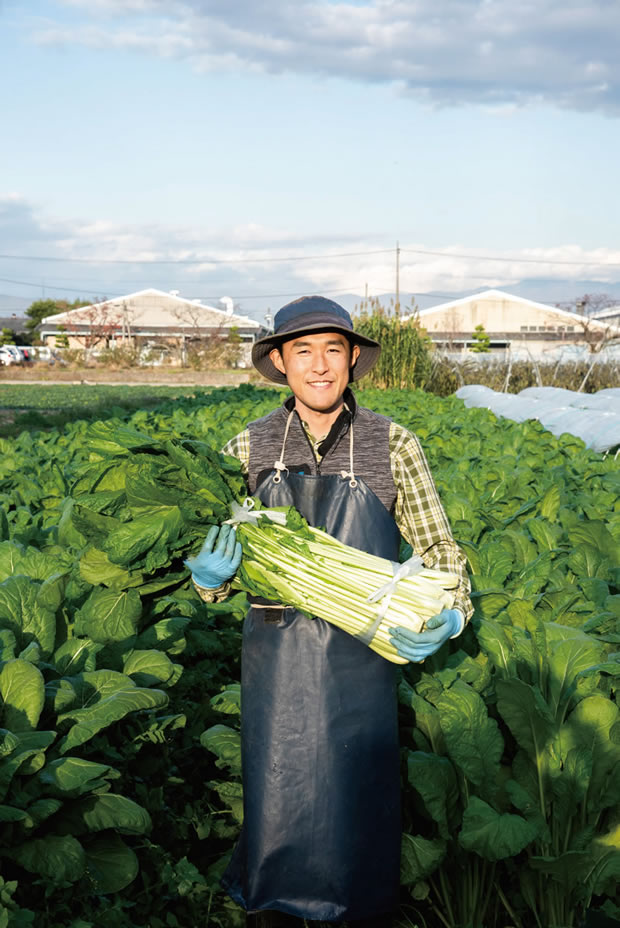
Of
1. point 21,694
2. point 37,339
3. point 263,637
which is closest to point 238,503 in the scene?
point 263,637

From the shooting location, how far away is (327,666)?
2281 millimetres

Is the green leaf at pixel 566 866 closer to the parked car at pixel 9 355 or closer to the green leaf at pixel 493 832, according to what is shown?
the green leaf at pixel 493 832

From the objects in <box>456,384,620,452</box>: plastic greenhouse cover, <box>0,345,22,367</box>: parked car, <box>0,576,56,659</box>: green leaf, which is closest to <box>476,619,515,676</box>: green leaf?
<box>0,576,56,659</box>: green leaf

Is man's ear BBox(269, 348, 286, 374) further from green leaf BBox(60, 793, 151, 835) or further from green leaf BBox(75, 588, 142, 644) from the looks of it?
green leaf BBox(60, 793, 151, 835)

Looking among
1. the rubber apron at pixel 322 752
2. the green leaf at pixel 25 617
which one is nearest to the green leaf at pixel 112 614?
the green leaf at pixel 25 617

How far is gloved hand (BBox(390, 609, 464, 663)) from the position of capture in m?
2.14

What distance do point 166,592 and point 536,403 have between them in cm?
1306

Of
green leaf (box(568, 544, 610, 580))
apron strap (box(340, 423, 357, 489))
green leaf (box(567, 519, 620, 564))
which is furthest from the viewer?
green leaf (box(567, 519, 620, 564))

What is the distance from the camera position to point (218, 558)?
2223 mm

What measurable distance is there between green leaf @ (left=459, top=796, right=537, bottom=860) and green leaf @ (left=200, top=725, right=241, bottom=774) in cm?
91

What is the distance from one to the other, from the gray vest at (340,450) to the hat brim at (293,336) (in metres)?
0.15

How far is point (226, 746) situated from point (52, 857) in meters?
0.92

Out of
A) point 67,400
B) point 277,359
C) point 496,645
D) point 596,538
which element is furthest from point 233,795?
point 67,400

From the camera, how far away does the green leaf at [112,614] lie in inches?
101
